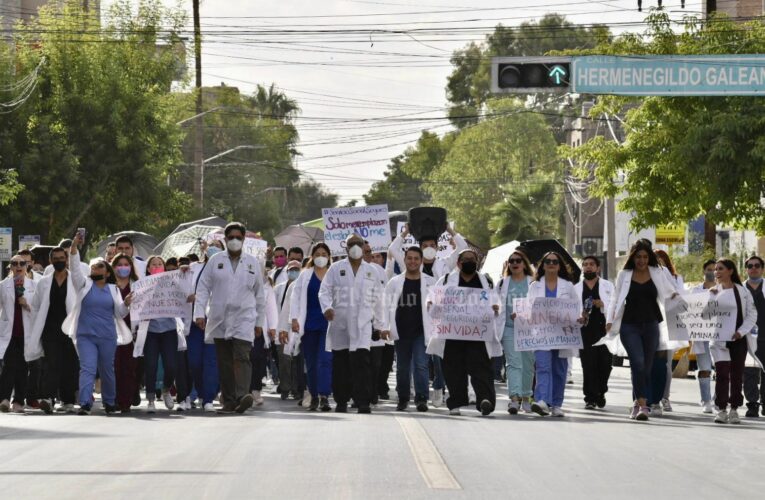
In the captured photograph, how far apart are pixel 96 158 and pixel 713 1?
18.6m

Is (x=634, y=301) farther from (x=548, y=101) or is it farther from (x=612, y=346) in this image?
(x=548, y=101)

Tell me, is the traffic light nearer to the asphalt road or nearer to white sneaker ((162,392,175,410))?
white sneaker ((162,392,175,410))

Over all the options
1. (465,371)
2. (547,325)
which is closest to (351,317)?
(465,371)

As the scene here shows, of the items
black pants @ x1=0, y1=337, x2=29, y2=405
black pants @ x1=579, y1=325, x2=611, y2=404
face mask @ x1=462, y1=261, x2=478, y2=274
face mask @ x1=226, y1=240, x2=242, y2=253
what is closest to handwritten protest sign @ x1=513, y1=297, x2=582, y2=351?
Result: face mask @ x1=462, y1=261, x2=478, y2=274

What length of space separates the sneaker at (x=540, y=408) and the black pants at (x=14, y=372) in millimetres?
6061

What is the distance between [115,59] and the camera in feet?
161

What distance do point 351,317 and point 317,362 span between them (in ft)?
2.91

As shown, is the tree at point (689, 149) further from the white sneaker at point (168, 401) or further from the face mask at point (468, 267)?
the white sneaker at point (168, 401)

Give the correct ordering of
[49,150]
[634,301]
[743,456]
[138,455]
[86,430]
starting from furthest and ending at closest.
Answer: [49,150] < [634,301] < [86,430] < [743,456] < [138,455]

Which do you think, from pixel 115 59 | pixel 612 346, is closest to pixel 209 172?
pixel 115 59

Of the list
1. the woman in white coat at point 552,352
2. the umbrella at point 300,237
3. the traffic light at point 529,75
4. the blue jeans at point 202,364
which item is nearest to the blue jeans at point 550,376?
the woman in white coat at point 552,352

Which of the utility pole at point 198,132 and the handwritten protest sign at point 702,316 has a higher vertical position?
the utility pole at point 198,132

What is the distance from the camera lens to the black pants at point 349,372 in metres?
19.0

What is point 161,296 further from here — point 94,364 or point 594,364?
point 594,364
